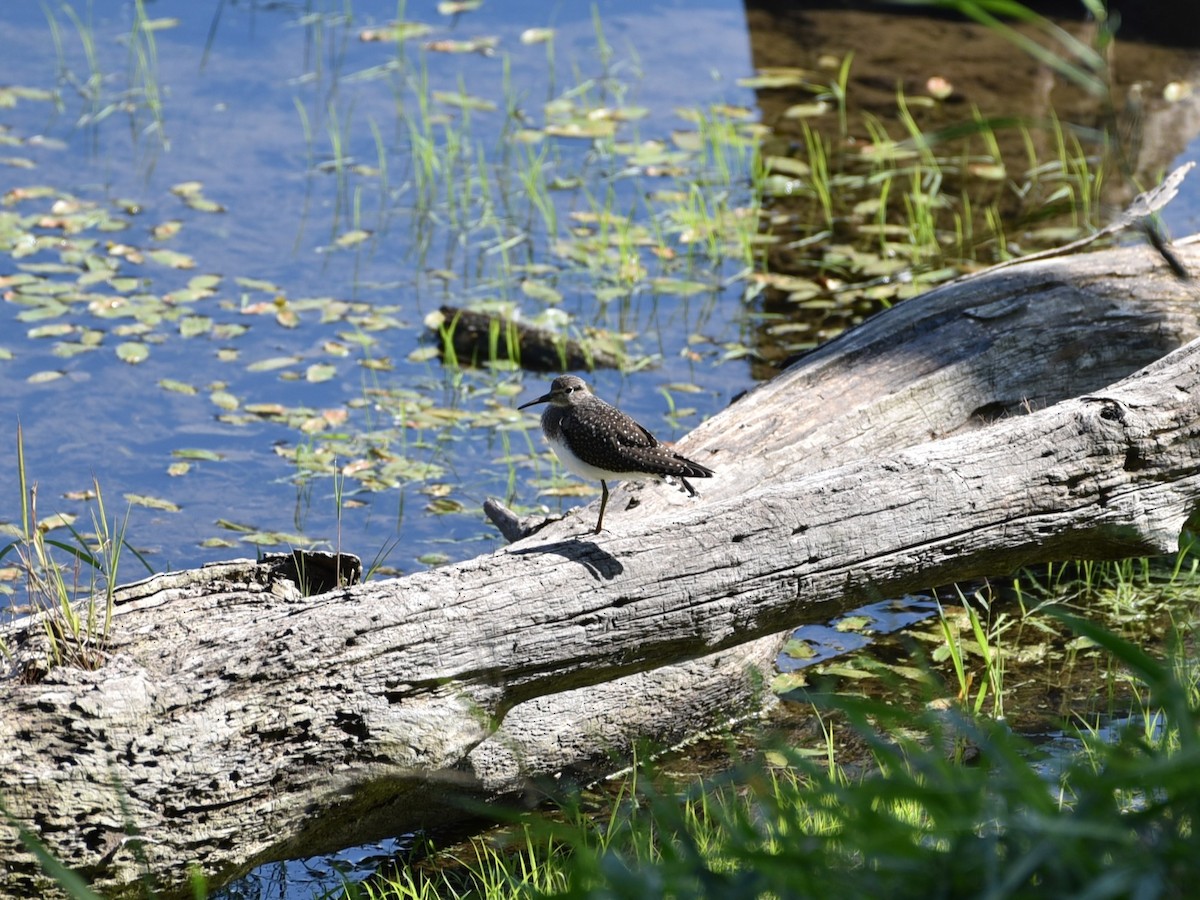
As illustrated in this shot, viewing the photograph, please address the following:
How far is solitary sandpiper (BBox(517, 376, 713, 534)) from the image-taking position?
355 centimetres

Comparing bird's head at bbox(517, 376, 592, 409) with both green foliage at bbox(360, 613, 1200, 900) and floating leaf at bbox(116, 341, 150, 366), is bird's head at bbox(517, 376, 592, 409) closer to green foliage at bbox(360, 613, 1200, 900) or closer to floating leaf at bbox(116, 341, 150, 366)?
green foliage at bbox(360, 613, 1200, 900)

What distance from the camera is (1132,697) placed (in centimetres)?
451

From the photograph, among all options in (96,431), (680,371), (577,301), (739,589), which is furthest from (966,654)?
(96,431)

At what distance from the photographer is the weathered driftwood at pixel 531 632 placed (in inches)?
118

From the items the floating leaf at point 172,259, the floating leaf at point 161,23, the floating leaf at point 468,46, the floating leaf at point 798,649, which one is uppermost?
the floating leaf at point 161,23

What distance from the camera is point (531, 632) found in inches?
132

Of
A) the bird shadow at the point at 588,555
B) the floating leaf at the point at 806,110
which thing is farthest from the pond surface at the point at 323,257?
the bird shadow at the point at 588,555

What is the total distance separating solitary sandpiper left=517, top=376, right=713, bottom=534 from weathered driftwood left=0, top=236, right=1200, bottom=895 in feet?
0.50

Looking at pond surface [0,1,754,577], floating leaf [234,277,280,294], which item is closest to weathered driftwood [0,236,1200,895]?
pond surface [0,1,754,577]

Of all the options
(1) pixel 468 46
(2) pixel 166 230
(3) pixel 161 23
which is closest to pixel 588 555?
(2) pixel 166 230

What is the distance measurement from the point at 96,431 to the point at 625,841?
3.61 metres

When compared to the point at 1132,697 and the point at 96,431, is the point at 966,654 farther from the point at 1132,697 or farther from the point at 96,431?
the point at 96,431

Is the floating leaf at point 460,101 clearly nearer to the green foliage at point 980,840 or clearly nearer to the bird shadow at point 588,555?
the bird shadow at point 588,555

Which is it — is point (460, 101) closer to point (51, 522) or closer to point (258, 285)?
point (258, 285)
